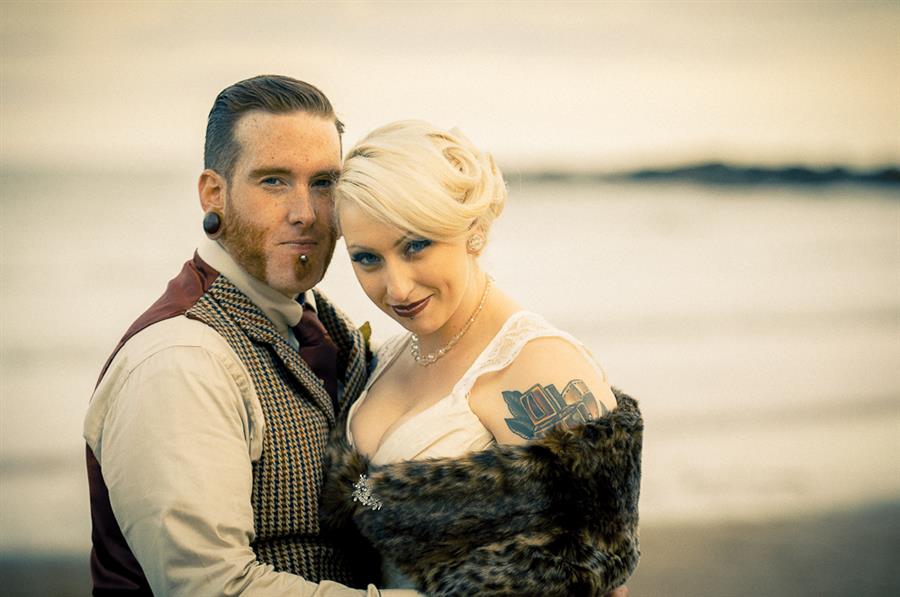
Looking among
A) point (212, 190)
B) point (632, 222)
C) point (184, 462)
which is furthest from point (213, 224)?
point (632, 222)

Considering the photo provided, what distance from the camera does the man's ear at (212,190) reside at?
2354 mm

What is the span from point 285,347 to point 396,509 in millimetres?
475

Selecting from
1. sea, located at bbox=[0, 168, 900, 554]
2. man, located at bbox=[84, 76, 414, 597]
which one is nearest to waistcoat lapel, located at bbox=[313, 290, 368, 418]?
man, located at bbox=[84, 76, 414, 597]

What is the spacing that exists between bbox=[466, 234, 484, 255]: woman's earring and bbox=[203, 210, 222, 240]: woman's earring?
0.60m

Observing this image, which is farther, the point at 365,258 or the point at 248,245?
the point at 248,245

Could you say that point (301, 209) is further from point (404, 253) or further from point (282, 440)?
point (282, 440)

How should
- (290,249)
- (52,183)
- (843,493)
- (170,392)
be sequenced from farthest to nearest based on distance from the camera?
(52,183), (843,493), (290,249), (170,392)

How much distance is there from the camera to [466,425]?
2104 millimetres

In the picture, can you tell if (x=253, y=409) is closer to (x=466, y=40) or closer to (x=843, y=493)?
(x=843, y=493)

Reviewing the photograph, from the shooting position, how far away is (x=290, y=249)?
7.59ft

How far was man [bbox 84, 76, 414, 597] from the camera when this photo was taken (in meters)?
1.97

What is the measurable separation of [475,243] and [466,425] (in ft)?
1.44

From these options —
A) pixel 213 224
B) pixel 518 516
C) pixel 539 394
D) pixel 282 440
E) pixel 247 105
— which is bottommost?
pixel 518 516

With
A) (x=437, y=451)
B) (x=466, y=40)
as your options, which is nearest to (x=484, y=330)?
(x=437, y=451)
